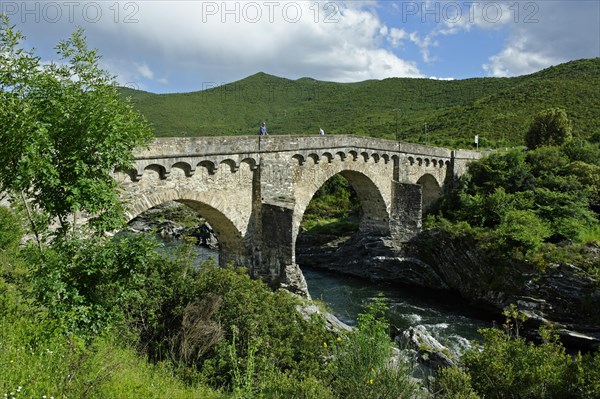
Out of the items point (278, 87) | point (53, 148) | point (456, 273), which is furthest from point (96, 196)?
point (278, 87)

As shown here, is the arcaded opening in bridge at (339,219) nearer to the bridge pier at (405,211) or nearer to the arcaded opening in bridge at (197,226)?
the bridge pier at (405,211)

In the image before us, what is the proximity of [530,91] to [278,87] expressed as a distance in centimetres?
7941

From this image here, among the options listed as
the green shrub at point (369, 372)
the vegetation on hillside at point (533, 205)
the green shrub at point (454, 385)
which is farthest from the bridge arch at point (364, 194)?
the green shrub at point (369, 372)

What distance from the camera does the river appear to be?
16219 millimetres

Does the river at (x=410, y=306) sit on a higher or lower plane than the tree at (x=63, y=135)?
lower

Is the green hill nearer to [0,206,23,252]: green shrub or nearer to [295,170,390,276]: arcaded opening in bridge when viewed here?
[0,206,23,252]: green shrub

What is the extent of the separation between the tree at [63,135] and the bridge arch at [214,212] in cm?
443

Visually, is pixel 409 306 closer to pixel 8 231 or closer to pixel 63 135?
pixel 8 231

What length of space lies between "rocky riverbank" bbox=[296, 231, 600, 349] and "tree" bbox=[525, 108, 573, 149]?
48.6 ft

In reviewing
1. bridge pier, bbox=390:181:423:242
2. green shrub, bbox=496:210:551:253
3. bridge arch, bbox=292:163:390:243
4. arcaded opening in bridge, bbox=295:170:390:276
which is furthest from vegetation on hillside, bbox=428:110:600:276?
arcaded opening in bridge, bbox=295:170:390:276

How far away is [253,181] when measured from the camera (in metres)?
14.2

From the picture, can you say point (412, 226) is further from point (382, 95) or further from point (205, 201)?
point (382, 95)

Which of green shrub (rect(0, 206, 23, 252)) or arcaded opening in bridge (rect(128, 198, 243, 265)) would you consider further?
arcaded opening in bridge (rect(128, 198, 243, 265))

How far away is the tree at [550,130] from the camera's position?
29.9m
